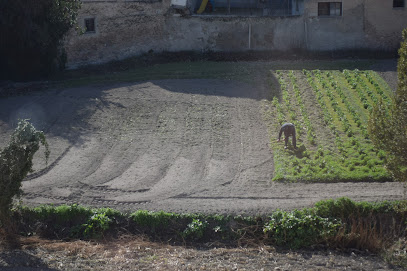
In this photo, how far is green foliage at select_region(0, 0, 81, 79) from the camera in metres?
24.1

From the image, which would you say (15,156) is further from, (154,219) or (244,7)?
(244,7)

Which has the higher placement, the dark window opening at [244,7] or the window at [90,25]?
the dark window opening at [244,7]

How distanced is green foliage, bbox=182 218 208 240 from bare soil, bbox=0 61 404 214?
0.58 m

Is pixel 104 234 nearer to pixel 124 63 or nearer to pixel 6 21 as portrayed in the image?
pixel 6 21

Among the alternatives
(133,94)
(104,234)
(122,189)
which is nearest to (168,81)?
(133,94)

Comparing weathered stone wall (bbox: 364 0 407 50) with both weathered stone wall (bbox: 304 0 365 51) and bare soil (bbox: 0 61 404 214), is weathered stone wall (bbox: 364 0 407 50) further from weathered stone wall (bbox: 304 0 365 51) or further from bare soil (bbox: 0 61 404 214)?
bare soil (bbox: 0 61 404 214)

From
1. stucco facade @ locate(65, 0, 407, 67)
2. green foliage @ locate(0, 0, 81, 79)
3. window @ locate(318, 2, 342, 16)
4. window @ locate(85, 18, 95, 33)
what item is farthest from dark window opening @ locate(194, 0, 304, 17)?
green foliage @ locate(0, 0, 81, 79)

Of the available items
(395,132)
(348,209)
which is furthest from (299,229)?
(395,132)

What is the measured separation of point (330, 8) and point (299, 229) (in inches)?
790

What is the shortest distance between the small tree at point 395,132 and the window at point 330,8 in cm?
1749

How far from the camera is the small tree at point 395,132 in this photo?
1219 cm

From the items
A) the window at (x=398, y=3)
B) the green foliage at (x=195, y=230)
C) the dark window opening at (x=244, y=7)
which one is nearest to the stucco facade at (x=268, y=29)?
the window at (x=398, y=3)

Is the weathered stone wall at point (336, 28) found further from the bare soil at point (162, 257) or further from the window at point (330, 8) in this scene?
the bare soil at point (162, 257)

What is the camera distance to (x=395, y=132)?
1231 cm
